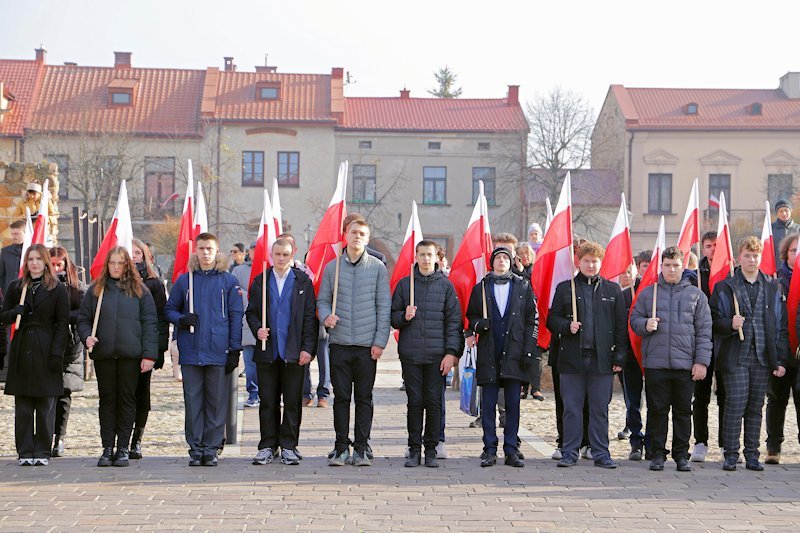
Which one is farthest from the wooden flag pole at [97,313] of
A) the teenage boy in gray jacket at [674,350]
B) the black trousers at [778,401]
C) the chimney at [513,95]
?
the chimney at [513,95]

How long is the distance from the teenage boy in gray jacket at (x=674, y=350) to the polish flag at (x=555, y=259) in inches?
45.0

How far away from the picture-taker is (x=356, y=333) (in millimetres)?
9578

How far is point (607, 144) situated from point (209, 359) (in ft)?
159

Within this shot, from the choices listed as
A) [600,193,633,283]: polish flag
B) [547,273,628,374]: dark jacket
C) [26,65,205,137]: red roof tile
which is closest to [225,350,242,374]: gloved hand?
[547,273,628,374]: dark jacket

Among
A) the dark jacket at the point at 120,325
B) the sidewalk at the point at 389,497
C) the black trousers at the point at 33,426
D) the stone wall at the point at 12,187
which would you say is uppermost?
the stone wall at the point at 12,187

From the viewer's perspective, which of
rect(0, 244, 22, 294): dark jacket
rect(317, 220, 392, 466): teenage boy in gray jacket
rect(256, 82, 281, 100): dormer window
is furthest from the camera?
rect(256, 82, 281, 100): dormer window

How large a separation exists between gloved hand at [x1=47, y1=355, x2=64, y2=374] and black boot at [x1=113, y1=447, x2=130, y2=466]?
0.88 metres

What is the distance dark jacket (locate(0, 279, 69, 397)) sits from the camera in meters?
9.44

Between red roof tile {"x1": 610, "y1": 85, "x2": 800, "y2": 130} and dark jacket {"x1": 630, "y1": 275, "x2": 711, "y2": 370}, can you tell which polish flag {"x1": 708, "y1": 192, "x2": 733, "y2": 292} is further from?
red roof tile {"x1": 610, "y1": 85, "x2": 800, "y2": 130}

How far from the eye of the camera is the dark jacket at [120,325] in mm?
9438

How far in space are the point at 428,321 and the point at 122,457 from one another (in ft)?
9.39

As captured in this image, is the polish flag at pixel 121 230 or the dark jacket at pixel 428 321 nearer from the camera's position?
the dark jacket at pixel 428 321

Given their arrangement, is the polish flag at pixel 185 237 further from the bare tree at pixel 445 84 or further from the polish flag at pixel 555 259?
the bare tree at pixel 445 84

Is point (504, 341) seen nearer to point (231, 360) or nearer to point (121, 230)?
point (231, 360)
